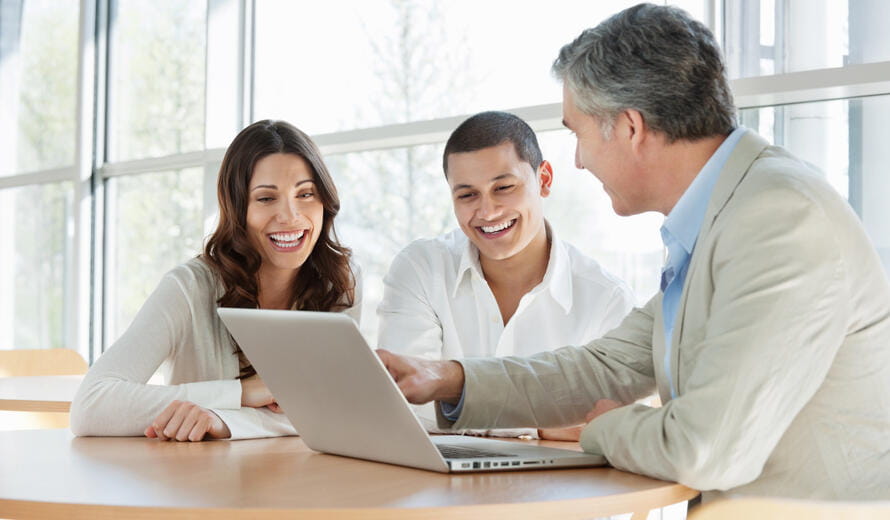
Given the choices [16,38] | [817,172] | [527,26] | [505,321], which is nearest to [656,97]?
[817,172]

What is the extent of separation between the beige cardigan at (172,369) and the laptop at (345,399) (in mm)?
359

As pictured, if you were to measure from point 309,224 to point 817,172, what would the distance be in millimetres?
1524

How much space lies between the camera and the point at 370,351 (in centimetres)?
136

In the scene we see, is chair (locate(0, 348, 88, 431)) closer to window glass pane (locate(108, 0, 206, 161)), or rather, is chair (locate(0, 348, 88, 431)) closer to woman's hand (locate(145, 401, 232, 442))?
window glass pane (locate(108, 0, 206, 161))

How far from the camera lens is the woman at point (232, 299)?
2025mm

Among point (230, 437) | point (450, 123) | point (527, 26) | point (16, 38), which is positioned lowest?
point (230, 437)

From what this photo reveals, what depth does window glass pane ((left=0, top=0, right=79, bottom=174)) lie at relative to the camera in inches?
252

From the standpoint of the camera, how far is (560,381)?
1.87m

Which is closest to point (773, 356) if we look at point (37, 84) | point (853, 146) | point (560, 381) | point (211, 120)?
point (560, 381)

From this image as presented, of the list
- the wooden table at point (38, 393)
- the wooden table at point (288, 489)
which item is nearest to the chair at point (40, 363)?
the wooden table at point (38, 393)

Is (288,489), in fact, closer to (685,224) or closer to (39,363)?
(685,224)

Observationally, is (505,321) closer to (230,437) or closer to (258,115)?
(230,437)

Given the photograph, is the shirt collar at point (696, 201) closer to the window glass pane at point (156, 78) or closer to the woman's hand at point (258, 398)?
the woman's hand at point (258, 398)

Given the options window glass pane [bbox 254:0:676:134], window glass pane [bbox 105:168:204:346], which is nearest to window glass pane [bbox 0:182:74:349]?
window glass pane [bbox 105:168:204:346]
